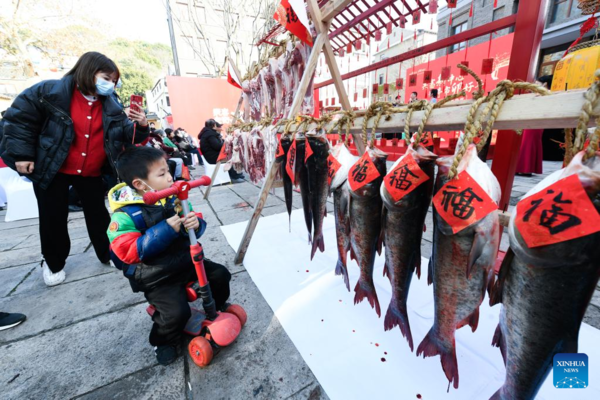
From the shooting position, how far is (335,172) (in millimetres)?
1491

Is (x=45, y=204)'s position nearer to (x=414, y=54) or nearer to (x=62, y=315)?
(x=62, y=315)

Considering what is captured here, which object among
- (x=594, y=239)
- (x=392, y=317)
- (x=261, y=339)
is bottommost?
(x=261, y=339)

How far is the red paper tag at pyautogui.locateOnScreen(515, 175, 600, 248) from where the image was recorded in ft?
2.20

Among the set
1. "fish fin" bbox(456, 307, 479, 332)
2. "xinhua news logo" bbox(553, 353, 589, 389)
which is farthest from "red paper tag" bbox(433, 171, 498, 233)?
"xinhua news logo" bbox(553, 353, 589, 389)

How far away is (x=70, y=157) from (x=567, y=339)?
373cm

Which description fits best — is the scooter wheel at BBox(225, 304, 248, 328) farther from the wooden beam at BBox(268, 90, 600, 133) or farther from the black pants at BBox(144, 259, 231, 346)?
the wooden beam at BBox(268, 90, 600, 133)

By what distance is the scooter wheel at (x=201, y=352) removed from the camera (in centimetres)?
164

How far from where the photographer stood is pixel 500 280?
37.0 inches

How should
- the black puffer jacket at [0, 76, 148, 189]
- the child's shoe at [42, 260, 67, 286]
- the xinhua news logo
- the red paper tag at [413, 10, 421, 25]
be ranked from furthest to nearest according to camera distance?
the red paper tag at [413, 10, 421, 25] < the child's shoe at [42, 260, 67, 286] < the black puffer jacket at [0, 76, 148, 189] < the xinhua news logo

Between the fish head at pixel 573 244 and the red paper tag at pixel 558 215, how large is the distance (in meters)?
0.02

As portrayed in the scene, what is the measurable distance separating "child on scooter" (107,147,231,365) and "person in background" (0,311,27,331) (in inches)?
50.7

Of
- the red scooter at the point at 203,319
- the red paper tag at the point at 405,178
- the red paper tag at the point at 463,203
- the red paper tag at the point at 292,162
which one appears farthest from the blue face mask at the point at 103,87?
the red paper tag at the point at 463,203

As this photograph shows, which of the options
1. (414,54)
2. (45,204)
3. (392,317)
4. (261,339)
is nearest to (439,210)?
(392,317)

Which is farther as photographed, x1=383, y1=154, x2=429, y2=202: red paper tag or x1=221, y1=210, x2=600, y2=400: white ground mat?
x1=221, y1=210, x2=600, y2=400: white ground mat
